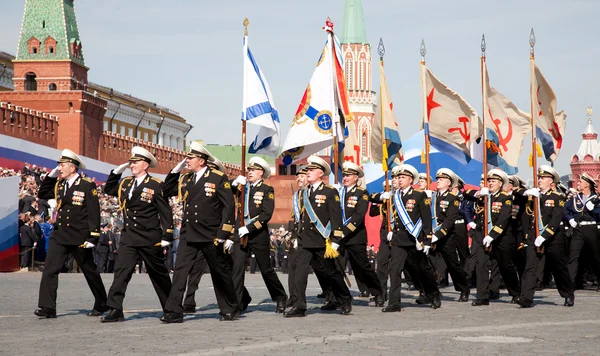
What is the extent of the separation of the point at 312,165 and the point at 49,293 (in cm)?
323

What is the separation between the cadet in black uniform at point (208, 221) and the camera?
40.2 ft

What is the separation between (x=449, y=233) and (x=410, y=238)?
235 cm

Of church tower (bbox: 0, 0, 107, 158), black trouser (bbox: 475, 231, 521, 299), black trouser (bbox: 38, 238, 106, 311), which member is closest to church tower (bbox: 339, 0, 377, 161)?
church tower (bbox: 0, 0, 107, 158)

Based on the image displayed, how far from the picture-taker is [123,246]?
40.0 feet

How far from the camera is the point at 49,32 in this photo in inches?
2596

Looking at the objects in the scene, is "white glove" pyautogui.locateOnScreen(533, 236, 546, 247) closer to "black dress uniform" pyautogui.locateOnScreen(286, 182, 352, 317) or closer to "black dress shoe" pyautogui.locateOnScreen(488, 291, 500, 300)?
"black dress shoe" pyautogui.locateOnScreen(488, 291, 500, 300)

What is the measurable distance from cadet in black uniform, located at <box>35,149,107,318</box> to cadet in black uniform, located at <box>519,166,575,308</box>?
5221 mm

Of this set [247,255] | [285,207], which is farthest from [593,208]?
[285,207]

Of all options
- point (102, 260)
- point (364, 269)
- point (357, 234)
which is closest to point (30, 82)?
point (102, 260)

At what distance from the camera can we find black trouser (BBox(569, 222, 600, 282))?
1730cm

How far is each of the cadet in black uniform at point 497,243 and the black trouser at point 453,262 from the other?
661mm

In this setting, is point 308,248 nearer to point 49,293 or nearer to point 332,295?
point 332,295

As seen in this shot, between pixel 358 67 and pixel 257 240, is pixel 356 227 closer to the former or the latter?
pixel 257 240

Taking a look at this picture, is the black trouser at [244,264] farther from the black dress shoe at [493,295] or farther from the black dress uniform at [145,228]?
the black dress shoe at [493,295]
